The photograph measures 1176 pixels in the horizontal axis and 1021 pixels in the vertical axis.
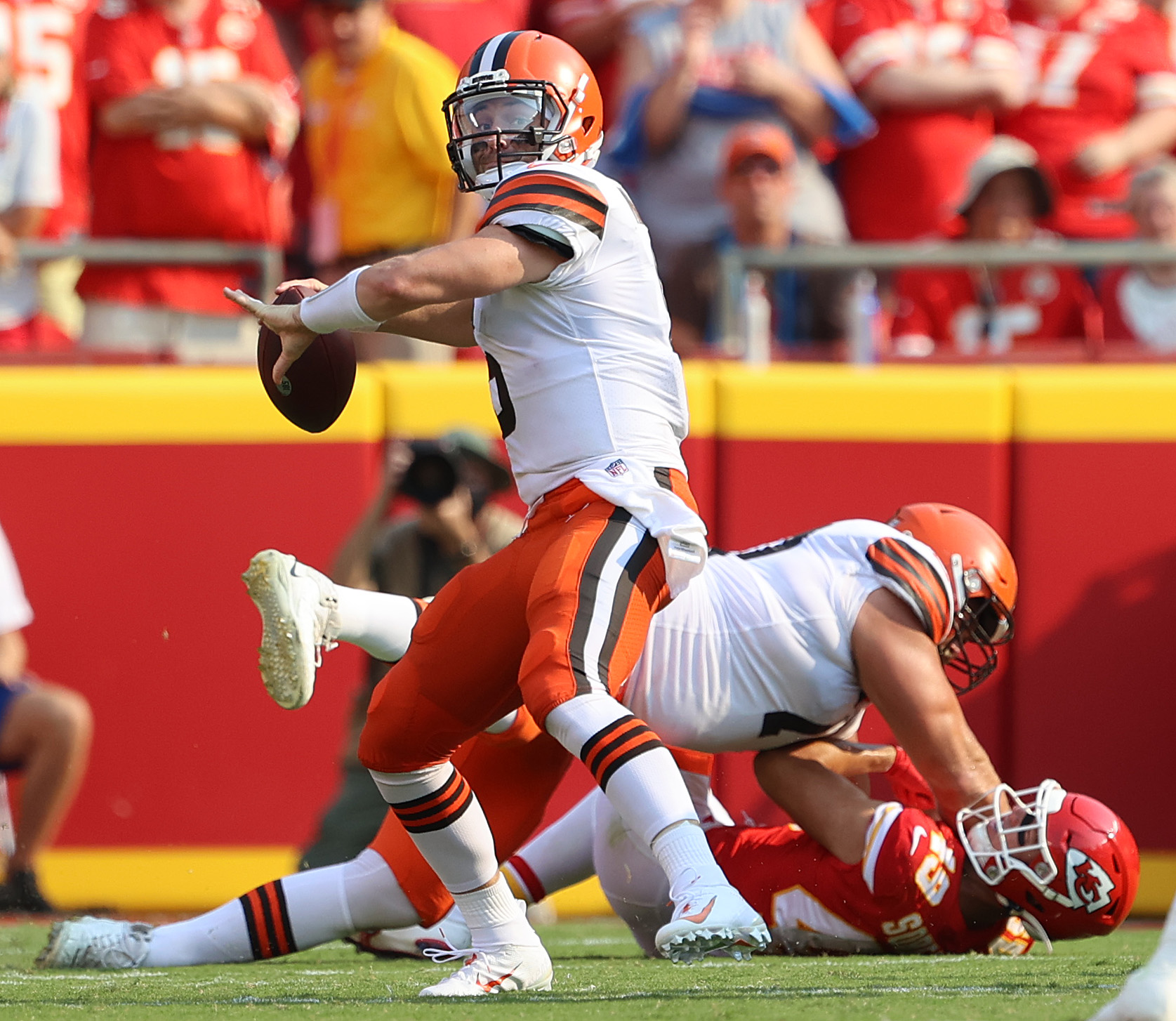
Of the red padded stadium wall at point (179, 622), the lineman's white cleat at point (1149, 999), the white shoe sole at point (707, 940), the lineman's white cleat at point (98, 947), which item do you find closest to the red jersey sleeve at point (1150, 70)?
the red padded stadium wall at point (179, 622)

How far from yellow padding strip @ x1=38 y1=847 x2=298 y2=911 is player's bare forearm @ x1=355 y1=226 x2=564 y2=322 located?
228cm

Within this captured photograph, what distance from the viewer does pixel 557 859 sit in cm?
377

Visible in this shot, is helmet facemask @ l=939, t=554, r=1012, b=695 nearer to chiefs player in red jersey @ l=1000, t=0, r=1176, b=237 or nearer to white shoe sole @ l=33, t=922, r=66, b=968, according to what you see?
white shoe sole @ l=33, t=922, r=66, b=968

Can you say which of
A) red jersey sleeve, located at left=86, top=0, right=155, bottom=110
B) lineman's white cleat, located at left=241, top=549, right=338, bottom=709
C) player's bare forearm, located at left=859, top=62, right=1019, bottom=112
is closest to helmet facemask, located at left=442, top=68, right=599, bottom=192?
lineman's white cleat, located at left=241, top=549, right=338, bottom=709

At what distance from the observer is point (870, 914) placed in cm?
346

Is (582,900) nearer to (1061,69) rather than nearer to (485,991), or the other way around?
(485,991)

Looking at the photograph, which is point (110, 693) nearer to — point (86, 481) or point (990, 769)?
point (86, 481)

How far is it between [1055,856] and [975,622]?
490mm

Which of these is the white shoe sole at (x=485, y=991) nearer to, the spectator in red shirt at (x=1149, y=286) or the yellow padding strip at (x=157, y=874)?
the yellow padding strip at (x=157, y=874)

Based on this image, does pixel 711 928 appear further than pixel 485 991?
No

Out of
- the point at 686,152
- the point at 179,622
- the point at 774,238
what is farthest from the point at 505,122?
the point at 686,152

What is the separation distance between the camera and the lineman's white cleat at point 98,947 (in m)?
3.49

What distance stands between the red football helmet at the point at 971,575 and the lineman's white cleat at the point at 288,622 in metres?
1.18

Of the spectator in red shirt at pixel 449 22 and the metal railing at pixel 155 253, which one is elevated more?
the spectator in red shirt at pixel 449 22
